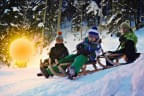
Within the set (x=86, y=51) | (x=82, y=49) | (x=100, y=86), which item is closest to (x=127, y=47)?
(x=86, y=51)

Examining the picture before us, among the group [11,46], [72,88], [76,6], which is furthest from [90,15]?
[72,88]

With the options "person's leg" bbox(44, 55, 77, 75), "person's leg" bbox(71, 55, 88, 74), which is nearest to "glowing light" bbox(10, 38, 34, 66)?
"person's leg" bbox(44, 55, 77, 75)

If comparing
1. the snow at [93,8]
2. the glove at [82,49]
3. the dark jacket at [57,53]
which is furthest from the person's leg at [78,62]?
the snow at [93,8]

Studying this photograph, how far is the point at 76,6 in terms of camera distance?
43.2 metres

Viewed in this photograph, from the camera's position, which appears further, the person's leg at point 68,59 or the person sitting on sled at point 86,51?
the person's leg at point 68,59

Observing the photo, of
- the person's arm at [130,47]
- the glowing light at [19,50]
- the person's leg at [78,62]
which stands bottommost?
the glowing light at [19,50]

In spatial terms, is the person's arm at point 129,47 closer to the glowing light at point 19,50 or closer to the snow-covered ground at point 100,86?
the snow-covered ground at point 100,86

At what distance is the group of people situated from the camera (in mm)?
9467

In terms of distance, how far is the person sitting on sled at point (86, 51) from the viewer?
930cm

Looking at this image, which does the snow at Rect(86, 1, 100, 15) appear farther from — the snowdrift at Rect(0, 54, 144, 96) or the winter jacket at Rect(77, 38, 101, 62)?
the snowdrift at Rect(0, 54, 144, 96)

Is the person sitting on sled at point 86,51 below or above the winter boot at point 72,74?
above

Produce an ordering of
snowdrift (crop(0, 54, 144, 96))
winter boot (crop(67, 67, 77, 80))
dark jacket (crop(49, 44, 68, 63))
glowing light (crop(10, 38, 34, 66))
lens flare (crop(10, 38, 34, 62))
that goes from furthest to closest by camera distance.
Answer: lens flare (crop(10, 38, 34, 62)) → glowing light (crop(10, 38, 34, 66)) → dark jacket (crop(49, 44, 68, 63)) → winter boot (crop(67, 67, 77, 80)) → snowdrift (crop(0, 54, 144, 96))

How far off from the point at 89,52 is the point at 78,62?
0.54m

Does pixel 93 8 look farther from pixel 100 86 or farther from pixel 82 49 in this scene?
pixel 100 86
